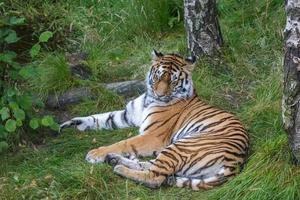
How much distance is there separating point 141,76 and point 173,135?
5.06 feet

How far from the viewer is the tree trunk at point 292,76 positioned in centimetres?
448

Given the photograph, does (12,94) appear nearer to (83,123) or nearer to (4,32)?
(4,32)

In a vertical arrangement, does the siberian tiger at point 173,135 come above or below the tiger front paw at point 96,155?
above

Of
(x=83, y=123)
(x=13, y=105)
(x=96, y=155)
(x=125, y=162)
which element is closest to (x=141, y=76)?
(x=83, y=123)

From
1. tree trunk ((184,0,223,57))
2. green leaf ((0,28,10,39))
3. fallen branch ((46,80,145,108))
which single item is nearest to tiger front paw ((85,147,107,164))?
green leaf ((0,28,10,39))

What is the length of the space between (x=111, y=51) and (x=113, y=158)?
264 centimetres

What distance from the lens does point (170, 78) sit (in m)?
5.81

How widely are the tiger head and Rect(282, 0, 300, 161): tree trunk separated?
1343mm

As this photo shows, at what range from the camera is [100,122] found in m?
6.24

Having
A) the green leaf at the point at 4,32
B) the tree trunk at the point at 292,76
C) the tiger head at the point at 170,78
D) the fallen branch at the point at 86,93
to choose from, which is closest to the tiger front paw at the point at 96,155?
the tiger head at the point at 170,78

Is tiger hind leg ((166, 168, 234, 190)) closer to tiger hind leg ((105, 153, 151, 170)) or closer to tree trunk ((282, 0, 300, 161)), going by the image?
tiger hind leg ((105, 153, 151, 170))

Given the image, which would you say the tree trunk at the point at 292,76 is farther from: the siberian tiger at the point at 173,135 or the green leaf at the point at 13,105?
the green leaf at the point at 13,105

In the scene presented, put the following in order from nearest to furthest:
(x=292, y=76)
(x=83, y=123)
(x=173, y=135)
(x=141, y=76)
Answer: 1. (x=292, y=76)
2. (x=173, y=135)
3. (x=83, y=123)
4. (x=141, y=76)

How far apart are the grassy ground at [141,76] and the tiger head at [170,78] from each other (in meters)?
0.53
